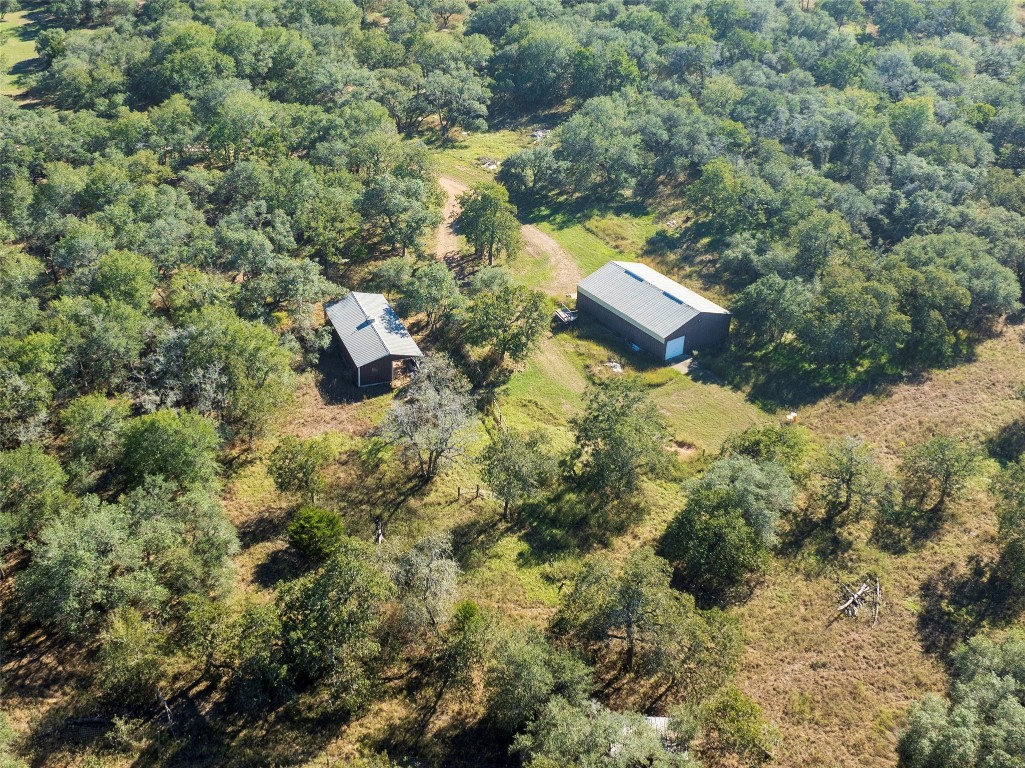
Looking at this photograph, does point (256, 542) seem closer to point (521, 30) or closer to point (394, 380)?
point (394, 380)

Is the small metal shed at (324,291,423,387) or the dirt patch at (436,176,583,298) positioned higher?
the small metal shed at (324,291,423,387)

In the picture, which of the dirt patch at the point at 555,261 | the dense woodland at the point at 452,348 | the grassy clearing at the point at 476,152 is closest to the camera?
the dense woodland at the point at 452,348

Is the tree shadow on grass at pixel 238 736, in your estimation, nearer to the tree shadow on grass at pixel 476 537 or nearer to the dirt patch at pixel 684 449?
the tree shadow on grass at pixel 476 537

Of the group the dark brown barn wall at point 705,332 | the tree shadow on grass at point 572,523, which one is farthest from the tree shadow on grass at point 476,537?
the dark brown barn wall at point 705,332

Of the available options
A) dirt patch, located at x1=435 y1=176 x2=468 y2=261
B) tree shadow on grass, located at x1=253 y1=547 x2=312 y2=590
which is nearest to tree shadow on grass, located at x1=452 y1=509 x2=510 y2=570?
tree shadow on grass, located at x1=253 y1=547 x2=312 y2=590

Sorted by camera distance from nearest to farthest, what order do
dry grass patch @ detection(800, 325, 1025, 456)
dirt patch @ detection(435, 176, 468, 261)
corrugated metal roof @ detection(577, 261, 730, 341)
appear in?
dry grass patch @ detection(800, 325, 1025, 456) → corrugated metal roof @ detection(577, 261, 730, 341) → dirt patch @ detection(435, 176, 468, 261)

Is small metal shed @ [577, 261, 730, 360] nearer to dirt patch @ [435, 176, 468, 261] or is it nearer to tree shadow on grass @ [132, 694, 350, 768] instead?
dirt patch @ [435, 176, 468, 261]

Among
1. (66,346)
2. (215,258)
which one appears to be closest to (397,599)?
(66,346)
